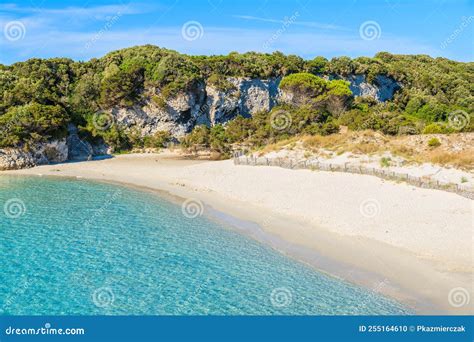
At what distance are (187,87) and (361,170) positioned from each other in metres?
41.6

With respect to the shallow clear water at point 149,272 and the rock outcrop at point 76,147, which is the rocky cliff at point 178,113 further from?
the shallow clear water at point 149,272

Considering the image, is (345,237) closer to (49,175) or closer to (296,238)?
(296,238)

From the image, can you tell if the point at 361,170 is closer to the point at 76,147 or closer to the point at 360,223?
the point at 360,223

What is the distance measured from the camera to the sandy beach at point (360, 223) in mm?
15562

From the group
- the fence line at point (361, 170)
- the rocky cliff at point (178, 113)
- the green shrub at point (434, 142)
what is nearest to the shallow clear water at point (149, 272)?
the fence line at point (361, 170)

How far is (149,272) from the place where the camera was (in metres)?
16.6

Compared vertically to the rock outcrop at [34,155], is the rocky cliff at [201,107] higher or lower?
higher

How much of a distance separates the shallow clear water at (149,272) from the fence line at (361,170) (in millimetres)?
12778

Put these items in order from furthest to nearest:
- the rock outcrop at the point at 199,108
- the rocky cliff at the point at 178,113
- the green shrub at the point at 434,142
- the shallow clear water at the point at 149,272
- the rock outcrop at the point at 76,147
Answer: the rock outcrop at the point at 199,108, the rock outcrop at the point at 76,147, the rocky cliff at the point at 178,113, the green shrub at the point at 434,142, the shallow clear water at the point at 149,272

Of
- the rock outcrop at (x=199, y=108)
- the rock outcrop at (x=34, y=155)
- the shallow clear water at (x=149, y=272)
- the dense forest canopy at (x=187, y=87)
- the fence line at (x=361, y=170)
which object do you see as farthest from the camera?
the rock outcrop at (x=199, y=108)

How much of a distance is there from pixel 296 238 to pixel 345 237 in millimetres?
2347

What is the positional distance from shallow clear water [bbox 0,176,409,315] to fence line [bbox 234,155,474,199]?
12778 millimetres

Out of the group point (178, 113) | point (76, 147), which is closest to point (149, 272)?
point (76, 147)
